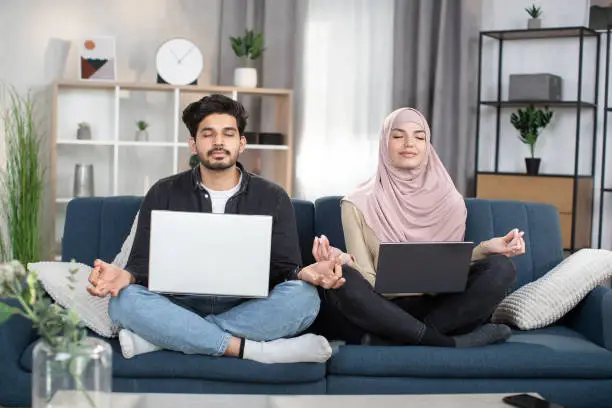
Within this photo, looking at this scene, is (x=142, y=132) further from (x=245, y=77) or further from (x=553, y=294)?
(x=553, y=294)

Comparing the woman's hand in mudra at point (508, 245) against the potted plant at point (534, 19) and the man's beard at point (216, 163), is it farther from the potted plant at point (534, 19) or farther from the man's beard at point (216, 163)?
the potted plant at point (534, 19)

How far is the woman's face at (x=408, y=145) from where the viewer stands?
3.03 m

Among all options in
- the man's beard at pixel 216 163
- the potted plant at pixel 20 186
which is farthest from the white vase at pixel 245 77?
the man's beard at pixel 216 163

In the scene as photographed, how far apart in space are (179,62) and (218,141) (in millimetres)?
2264

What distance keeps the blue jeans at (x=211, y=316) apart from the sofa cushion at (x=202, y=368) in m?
0.03

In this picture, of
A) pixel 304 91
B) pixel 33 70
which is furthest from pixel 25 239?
pixel 304 91

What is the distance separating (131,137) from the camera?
17.4 ft

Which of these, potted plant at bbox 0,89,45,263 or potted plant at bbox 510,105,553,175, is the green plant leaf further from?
potted plant at bbox 510,105,553,175

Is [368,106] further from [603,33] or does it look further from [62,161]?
[62,161]

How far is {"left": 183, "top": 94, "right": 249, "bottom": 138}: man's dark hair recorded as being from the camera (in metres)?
2.86

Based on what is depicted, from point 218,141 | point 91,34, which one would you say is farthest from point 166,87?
point 218,141

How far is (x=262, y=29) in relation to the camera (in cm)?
529

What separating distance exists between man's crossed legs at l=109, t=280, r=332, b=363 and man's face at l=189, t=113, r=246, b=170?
18.6 inches

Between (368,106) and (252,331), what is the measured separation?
113 inches
